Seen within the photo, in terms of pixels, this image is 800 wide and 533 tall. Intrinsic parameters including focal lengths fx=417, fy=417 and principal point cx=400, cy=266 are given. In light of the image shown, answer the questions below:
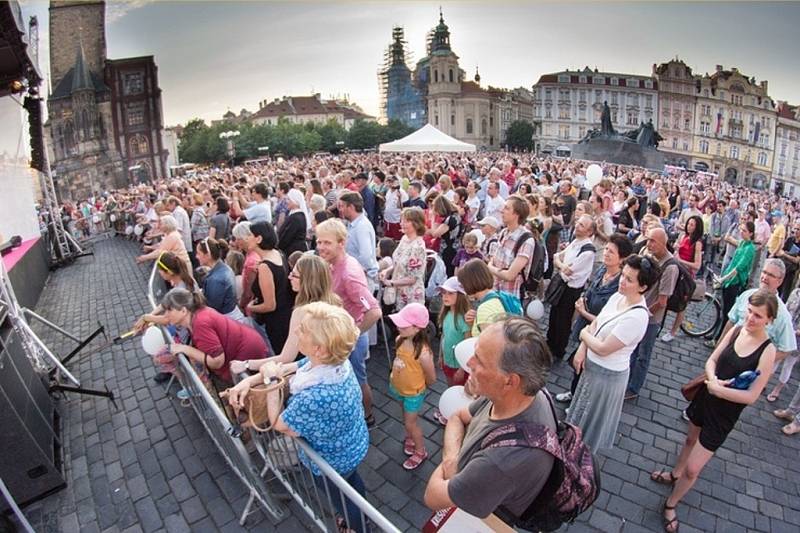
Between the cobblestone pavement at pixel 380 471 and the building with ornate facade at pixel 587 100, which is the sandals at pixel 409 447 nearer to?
the cobblestone pavement at pixel 380 471

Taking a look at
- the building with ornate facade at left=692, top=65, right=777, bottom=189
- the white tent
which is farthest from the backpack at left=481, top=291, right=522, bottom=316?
the building with ornate facade at left=692, top=65, right=777, bottom=189

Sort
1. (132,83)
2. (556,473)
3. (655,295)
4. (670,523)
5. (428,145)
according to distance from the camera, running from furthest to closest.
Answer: (132,83)
(428,145)
(655,295)
(670,523)
(556,473)

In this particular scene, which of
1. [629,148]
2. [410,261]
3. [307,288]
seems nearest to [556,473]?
[307,288]

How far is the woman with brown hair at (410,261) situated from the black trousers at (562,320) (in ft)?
5.82

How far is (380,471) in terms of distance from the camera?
143 inches

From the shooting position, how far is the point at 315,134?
73562 millimetres

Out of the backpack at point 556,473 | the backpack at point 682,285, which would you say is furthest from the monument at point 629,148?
the backpack at point 556,473

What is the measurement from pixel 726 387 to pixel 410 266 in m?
2.95

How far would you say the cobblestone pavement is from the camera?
3.22m

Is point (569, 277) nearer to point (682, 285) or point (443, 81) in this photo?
point (682, 285)

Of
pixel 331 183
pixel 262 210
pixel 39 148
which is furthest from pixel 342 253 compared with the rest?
pixel 39 148

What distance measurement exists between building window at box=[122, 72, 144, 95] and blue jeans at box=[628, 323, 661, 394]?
48.9m

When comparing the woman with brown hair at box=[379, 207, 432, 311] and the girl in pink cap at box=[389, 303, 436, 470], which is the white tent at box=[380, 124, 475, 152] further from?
the girl in pink cap at box=[389, 303, 436, 470]

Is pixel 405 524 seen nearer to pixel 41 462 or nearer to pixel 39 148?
pixel 41 462
